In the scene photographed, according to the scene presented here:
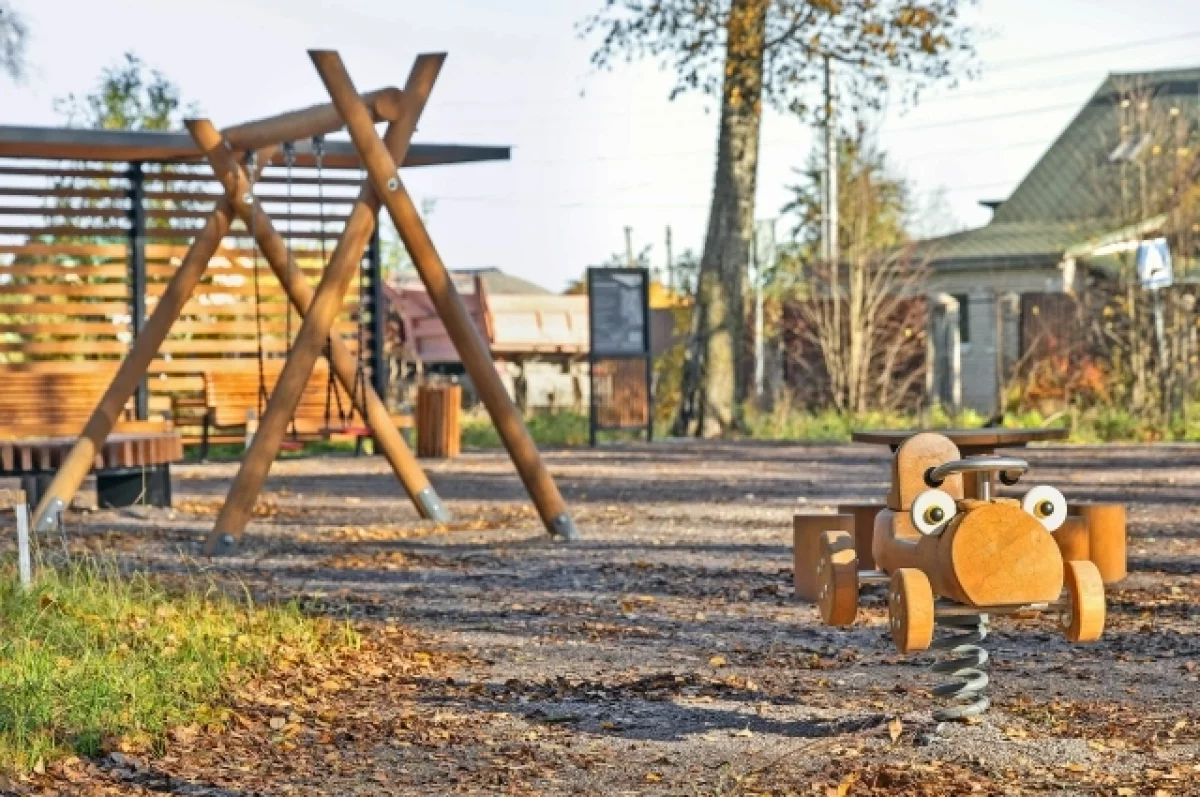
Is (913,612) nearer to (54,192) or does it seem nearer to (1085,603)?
(1085,603)

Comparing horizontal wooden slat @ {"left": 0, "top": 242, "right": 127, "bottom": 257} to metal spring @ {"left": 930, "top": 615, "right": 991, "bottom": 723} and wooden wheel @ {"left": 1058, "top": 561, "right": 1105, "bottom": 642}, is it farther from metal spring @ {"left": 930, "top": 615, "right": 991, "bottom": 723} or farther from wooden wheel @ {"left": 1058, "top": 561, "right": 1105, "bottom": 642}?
wooden wheel @ {"left": 1058, "top": 561, "right": 1105, "bottom": 642}

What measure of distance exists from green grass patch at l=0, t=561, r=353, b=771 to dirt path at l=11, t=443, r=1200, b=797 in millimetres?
228

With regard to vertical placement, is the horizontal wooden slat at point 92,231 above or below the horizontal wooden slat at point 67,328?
above

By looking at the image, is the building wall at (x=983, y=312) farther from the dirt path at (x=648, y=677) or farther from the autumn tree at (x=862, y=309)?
the dirt path at (x=648, y=677)

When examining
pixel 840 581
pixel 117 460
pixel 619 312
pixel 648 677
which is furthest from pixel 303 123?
pixel 619 312

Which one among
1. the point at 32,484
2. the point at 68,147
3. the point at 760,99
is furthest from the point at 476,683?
the point at 760,99

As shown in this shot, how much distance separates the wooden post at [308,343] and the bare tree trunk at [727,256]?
14.0 meters

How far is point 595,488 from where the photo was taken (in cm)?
1659

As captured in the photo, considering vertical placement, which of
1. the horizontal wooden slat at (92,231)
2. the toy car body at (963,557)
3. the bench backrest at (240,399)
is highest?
the horizontal wooden slat at (92,231)

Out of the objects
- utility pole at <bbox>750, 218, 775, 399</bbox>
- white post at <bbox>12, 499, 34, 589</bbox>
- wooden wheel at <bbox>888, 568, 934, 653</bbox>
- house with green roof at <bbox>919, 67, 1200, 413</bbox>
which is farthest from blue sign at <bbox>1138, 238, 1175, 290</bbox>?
wooden wheel at <bbox>888, 568, 934, 653</bbox>

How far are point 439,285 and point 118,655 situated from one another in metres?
5.15

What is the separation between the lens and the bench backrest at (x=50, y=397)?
1923 cm

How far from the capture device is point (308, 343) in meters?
11.5

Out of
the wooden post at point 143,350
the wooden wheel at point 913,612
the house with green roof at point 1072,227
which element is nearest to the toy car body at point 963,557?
the wooden wheel at point 913,612
